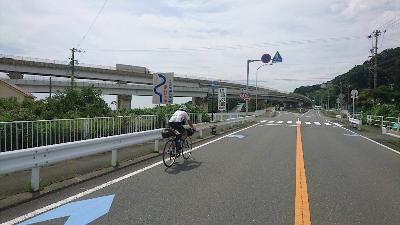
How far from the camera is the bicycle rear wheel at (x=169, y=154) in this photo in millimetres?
10758

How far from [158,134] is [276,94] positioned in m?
117

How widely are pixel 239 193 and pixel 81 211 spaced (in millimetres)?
2684

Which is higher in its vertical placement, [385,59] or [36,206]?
[385,59]

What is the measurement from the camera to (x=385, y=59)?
3898 inches

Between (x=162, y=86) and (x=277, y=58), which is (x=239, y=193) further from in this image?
(x=277, y=58)

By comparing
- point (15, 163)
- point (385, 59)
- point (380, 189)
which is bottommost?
point (380, 189)

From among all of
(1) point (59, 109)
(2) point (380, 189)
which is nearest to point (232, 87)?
(1) point (59, 109)

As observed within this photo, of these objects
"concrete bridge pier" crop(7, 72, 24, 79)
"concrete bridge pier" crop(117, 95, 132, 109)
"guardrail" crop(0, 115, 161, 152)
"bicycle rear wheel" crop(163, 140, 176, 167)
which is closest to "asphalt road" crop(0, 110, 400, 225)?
"bicycle rear wheel" crop(163, 140, 176, 167)

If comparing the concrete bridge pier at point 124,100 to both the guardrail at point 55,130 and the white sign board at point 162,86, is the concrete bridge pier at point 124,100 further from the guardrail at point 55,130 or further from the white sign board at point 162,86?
the guardrail at point 55,130

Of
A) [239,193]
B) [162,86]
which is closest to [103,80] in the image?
[162,86]

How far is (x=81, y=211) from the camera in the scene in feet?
20.4

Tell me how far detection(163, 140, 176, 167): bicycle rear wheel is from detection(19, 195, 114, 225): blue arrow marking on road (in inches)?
148

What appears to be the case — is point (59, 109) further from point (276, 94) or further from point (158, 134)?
point (276, 94)

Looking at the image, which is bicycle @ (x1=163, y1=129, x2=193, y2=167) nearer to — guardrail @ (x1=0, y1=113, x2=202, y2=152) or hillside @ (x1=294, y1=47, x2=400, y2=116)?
guardrail @ (x1=0, y1=113, x2=202, y2=152)
